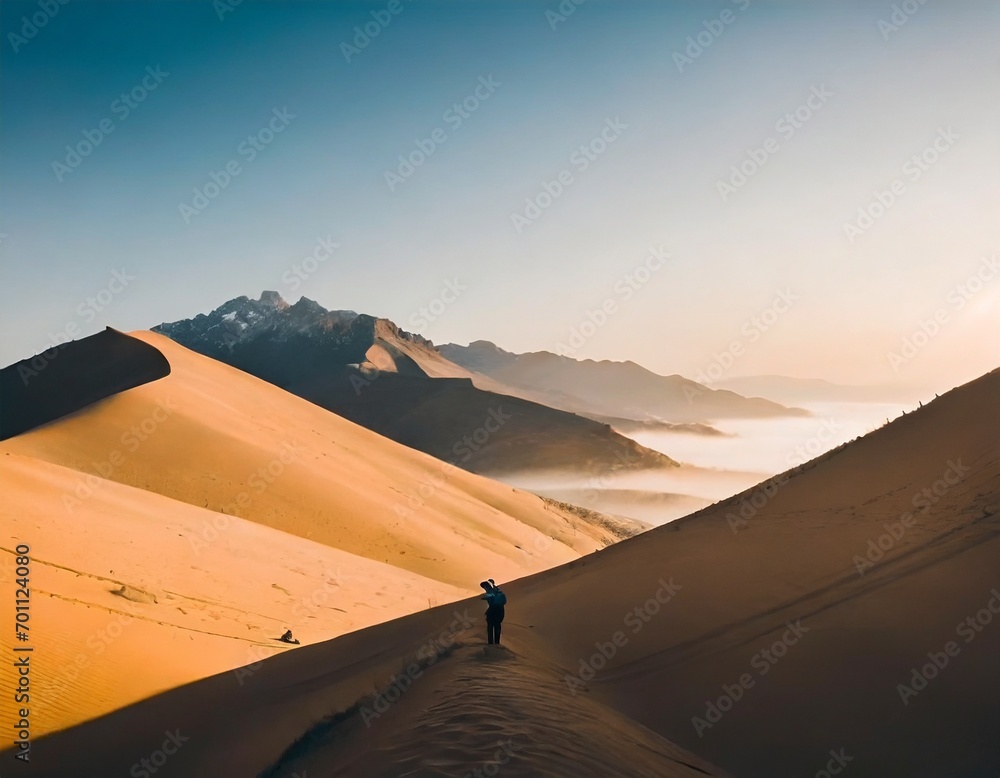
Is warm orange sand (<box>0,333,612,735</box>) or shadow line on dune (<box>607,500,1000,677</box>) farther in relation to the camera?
warm orange sand (<box>0,333,612,735</box>)

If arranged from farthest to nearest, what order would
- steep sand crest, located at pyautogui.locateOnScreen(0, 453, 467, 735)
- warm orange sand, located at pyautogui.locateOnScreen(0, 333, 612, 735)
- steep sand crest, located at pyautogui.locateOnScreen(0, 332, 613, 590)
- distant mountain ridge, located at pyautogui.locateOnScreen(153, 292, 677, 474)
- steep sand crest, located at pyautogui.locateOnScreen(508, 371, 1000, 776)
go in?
distant mountain ridge, located at pyautogui.locateOnScreen(153, 292, 677, 474) → steep sand crest, located at pyautogui.locateOnScreen(0, 332, 613, 590) → warm orange sand, located at pyautogui.locateOnScreen(0, 333, 612, 735) → steep sand crest, located at pyautogui.locateOnScreen(0, 453, 467, 735) → steep sand crest, located at pyautogui.locateOnScreen(508, 371, 1000, 776)

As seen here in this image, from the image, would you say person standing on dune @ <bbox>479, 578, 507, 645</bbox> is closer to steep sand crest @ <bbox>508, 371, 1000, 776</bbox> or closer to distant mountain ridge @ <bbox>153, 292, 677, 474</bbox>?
steep sand crest @ <bbox>508, 371, 1000, 776</bbox>

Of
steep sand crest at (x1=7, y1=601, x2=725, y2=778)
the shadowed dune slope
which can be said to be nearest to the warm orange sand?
steep sand crest at (x1=7, y1=601, x2=725, y2=778)

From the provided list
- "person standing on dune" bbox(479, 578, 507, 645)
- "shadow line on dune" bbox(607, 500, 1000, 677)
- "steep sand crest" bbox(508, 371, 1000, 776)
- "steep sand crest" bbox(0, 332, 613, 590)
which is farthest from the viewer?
"steep sand crest" bbox(0, 332, 613, 590)

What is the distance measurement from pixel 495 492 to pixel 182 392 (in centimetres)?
1465

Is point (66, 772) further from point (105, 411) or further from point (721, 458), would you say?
point (721, 458)

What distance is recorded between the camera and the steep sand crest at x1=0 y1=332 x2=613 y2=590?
20.2 meters

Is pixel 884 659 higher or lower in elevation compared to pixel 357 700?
higher

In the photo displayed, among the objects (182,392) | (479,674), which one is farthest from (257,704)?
(182,392)

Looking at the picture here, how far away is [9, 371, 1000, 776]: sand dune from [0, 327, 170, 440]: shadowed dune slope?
2283 centimetres

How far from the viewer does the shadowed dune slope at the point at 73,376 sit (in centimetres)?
3038

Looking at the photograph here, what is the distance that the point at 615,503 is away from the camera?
162 ft

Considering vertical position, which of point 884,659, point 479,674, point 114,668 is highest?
point 884,659

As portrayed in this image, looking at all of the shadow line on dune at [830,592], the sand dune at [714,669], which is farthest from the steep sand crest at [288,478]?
the shadow line on dune at [830,592]
